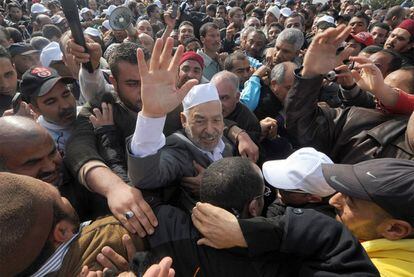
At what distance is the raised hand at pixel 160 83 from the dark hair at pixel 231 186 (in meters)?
0.38

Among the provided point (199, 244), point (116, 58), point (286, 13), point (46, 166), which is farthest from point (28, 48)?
point (286, 13)

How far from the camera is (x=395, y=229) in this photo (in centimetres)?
134

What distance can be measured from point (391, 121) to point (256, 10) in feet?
25.8

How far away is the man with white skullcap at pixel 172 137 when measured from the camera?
1564mm

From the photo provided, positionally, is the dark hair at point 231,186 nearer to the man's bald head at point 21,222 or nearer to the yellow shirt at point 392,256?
the yellow shirt at point 392,256

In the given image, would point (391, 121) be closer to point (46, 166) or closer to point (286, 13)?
point (46, 166)

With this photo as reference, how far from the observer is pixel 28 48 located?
14.3 feet

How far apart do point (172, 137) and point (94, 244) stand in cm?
99

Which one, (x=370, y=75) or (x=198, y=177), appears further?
(x=370, y=75)

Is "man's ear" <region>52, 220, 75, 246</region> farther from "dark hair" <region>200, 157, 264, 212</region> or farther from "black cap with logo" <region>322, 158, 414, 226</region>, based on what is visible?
"black cap with logo" <region>322, 158, 414, 226</region>

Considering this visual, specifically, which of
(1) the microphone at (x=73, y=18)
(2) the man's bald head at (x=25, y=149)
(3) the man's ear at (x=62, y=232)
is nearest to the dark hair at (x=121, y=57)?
(1) the microphone at (x=73, y=18)

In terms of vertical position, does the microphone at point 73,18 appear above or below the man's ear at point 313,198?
above

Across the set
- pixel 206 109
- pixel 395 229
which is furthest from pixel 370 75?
pixel 395 229

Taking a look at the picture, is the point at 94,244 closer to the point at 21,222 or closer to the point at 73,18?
the point at 21,222
